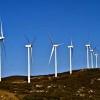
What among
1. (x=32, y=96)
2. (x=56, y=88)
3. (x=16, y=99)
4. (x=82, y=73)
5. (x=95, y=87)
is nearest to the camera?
(x=16, y=99)

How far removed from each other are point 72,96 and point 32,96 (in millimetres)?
8342

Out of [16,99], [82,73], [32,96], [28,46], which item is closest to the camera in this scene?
[16,99]

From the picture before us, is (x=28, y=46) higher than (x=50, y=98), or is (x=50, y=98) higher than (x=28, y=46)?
(x=28, y=46)

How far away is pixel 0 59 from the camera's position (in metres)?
107

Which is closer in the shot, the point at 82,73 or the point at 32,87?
the point at 32,87

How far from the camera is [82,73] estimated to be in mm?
132375

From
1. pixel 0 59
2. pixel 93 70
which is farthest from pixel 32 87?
pixel 93 70

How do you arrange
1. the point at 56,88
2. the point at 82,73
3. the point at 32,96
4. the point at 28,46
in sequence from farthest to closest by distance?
the point at 82,73 → the point at 28,46 → the point at 56,88 → the point at 32,96

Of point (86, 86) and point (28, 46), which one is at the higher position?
point (28, 46)

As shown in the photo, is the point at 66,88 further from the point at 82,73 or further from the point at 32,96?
the point at 82,73

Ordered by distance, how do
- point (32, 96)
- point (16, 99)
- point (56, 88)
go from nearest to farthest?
point (16, 99) → point (32, 96) → point (56, 88)

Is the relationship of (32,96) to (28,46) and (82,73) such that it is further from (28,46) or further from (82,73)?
(82,73)

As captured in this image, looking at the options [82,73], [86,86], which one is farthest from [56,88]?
[82,73]

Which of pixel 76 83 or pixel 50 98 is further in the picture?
pixel 76 83
